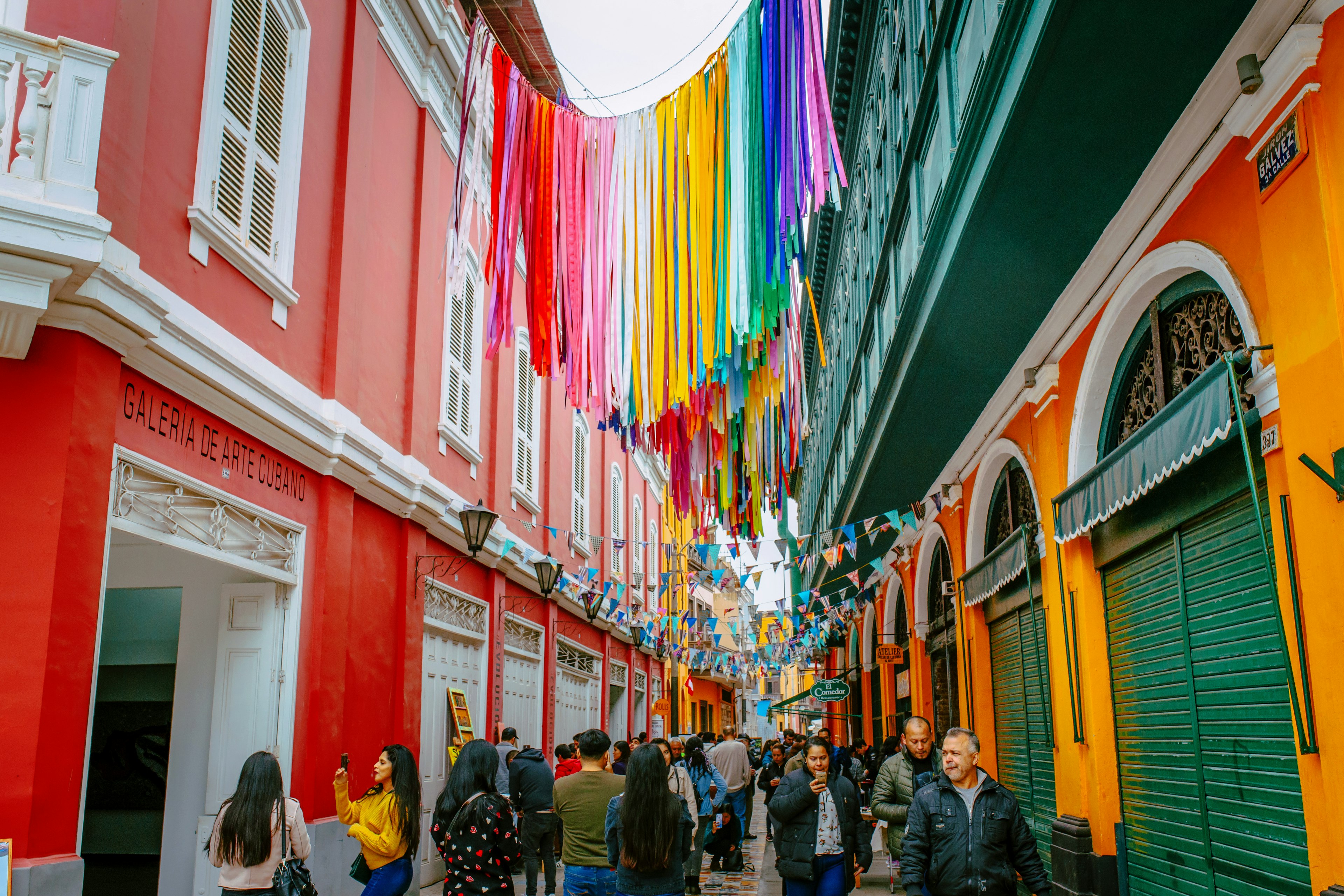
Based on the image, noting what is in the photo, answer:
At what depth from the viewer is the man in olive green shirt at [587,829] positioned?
643 centimetres

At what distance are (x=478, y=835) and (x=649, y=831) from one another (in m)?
0.95

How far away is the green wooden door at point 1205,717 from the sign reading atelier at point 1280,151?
1705 millimetres

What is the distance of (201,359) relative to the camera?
736 cm

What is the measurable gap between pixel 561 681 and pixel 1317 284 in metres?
17.3

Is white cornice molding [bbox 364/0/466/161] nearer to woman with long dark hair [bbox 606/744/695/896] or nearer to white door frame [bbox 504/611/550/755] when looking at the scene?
white door frame [bbox 504/611/550/755]

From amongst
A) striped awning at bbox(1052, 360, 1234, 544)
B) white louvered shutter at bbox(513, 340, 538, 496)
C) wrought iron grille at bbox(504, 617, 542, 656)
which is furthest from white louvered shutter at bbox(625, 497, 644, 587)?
striped awning at bbox(1052, 360, 1234, 544)

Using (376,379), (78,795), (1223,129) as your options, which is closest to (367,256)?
(376,379)

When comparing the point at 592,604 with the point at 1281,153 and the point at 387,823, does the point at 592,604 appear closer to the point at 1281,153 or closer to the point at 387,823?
the point at 387,823

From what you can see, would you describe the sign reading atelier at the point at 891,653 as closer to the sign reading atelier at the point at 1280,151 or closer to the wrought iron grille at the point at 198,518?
the wrought iron grille at the point at 198,518

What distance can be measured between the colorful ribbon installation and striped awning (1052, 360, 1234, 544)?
2.41m

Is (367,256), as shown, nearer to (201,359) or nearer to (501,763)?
(201,359)

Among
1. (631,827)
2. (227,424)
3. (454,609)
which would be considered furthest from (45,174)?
(454,609)

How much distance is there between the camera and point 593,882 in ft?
21.1

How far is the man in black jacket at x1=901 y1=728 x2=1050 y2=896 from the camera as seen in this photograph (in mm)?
5254
